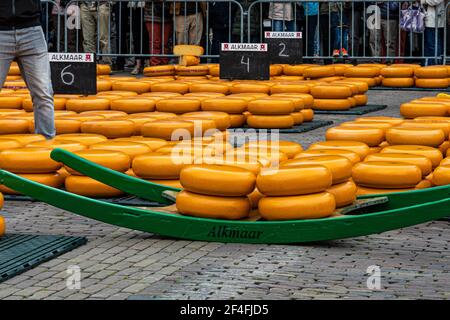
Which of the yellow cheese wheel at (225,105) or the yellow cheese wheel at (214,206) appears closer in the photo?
the yellow cheese wheel at (214,206)

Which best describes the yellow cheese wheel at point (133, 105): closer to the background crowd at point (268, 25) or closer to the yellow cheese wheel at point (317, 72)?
the yellow cheese wheel at point (317, 72)

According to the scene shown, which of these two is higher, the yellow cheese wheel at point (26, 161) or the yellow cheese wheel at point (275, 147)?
the yellow cheese wheel at point (275, 147)

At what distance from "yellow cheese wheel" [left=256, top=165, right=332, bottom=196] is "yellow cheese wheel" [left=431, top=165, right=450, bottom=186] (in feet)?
3.66

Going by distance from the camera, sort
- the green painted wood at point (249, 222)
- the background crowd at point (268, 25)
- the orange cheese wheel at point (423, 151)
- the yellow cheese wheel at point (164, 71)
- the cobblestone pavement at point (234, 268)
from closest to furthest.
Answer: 1. the cobblestone pavement at point (234, 268)
2. the green painted wood at point (249, 222)
3. the orange cheese wheel at point (423, 151)
4. the yellow cheese wheel at point (164, 71)
5. the background crowd at point (268, 25)

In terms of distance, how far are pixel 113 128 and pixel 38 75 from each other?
74 centimetres

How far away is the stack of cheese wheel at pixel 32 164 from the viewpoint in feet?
23.6

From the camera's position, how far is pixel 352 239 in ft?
19.2

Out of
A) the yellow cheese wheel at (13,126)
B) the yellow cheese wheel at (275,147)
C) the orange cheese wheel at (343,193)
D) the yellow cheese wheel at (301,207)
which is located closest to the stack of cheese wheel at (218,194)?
the yellow cheese wheel at (301,207)

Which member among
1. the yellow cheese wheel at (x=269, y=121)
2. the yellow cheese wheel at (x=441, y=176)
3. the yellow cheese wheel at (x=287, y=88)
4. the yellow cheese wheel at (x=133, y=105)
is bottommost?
the yellow cheese wheel at (x=441, y=176)

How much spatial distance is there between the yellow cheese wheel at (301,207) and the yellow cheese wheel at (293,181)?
0.13 feet

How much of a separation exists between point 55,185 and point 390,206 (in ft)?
8.00

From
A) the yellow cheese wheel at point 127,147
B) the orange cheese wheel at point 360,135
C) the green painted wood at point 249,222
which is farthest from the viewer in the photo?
the orange cheese wheel at point 360,135

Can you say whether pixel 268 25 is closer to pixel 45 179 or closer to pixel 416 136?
pixel 416 136
